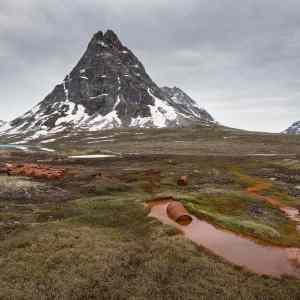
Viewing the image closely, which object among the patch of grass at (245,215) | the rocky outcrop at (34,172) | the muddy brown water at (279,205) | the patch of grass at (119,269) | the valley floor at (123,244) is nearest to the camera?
the patch of grass at (119,269)

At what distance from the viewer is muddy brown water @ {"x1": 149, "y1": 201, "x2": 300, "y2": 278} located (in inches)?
922

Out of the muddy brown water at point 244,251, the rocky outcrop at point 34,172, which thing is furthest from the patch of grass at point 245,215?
the rocky outcrop at point 34,172

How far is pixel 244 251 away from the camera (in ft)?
86.7

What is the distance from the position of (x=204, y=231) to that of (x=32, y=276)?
1600cm

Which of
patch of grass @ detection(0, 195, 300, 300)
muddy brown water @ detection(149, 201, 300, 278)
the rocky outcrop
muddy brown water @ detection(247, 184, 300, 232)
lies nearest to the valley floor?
patch of grass @ detection(0, 195, 300, 300)

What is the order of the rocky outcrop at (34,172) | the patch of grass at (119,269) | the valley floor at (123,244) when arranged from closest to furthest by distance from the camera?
the patch of grass at (119,269) → the valley floor at (123,244) → the rocky outcrop at (34,172)

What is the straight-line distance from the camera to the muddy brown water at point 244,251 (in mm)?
23416

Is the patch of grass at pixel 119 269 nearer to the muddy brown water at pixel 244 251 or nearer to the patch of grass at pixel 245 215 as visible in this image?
the muddy brown water at pixel 244 251

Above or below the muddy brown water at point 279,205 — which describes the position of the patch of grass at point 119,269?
above

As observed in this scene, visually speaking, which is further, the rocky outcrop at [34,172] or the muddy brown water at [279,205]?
the rocky outcrop at [34,172]

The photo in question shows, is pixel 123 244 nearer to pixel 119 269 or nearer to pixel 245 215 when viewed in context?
pixel 119 269

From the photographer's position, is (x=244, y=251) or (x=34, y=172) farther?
(x=34, y=172)

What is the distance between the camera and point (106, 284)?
65.3 ft

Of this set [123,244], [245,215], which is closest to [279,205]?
[245,215]
